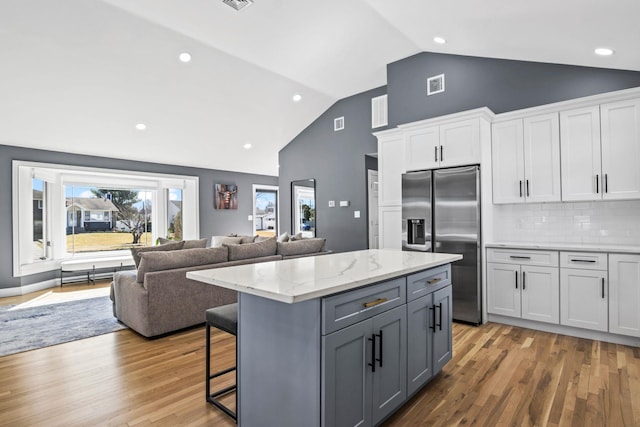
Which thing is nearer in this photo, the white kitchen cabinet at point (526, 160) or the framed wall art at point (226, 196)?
the white kitchen cabinet at point (526, 160)

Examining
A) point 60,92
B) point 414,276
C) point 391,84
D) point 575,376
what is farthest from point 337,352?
point 60,92

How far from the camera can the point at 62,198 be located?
6500mm

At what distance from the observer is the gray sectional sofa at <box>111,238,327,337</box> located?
3.53 meters

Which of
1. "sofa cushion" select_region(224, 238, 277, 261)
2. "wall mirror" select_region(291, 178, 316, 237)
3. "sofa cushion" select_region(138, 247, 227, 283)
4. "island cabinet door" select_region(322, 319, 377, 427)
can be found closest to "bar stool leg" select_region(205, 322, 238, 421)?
"island cabinet door" select_region(322, 319, 377, 427)

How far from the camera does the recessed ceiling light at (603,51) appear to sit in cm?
326

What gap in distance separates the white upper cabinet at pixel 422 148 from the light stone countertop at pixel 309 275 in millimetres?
2086

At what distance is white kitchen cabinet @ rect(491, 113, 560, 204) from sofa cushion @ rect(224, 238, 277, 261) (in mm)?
2927

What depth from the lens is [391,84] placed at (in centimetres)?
566

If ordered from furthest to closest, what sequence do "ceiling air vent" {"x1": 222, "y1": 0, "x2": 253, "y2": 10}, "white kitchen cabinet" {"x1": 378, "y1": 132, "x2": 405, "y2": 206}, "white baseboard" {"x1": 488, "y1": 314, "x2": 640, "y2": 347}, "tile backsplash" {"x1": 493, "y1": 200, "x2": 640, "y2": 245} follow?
1. "white kitchen cabinet" {"x1": 378, "y1": 132, "x2": 405, "y2": 206}
2. "ceiling air vent" {"x1": 222, "y1": 0, "x2": 253, "y2": 10}
3. "tile backsplash" {"x1": 493, "y1": 200, "x2": 640, "y2": 245}
4. "white baseboard" {"x1": 488, "y1": 314, "x2": 640, "y2": 347}

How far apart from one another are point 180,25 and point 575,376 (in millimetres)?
5440

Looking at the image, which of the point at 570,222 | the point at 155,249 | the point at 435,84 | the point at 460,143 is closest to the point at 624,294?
the point at 570,222

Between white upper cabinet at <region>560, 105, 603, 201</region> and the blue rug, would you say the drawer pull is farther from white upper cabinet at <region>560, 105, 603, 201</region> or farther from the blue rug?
the blue rug

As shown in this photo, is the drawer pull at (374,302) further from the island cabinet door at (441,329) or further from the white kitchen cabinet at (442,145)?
the white kitchen cabinet at (442,145)

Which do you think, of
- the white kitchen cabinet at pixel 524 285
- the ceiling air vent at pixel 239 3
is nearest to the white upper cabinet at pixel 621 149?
the white kitchen cabinet at pixel 524 285
